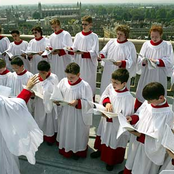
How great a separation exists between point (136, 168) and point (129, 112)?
84 centimetres

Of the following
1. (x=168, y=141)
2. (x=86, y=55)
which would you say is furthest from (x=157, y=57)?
(x=168, y=141)

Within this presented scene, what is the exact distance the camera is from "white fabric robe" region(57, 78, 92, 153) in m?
4.00

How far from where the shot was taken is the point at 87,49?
5980 mm

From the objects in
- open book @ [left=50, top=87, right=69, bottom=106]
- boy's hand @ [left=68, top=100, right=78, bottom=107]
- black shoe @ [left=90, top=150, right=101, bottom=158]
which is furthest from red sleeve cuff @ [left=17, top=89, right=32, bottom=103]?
black shoe @ [left=90, top=150, right=101, bottom=158]

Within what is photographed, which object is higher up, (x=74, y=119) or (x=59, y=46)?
(x=59, y=46)

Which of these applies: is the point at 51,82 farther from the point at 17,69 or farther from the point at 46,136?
the point at 46,136

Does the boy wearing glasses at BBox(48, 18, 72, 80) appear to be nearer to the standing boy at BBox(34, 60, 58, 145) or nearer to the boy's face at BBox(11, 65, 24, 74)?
the boy's face at BBox(11, 65, 24, 74)

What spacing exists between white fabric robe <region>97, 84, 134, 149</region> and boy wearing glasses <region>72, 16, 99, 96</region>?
2.16m

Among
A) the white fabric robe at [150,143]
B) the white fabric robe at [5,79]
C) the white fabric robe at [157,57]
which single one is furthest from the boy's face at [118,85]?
the white fabric robe at [5,79]

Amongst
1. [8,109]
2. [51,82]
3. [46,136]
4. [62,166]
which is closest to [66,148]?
[62,166]

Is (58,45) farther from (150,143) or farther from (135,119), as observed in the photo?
(150,143)

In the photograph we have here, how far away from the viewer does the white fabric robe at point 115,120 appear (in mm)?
3596

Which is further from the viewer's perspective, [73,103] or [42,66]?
[42,66]

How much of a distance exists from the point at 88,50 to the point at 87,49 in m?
0.04
